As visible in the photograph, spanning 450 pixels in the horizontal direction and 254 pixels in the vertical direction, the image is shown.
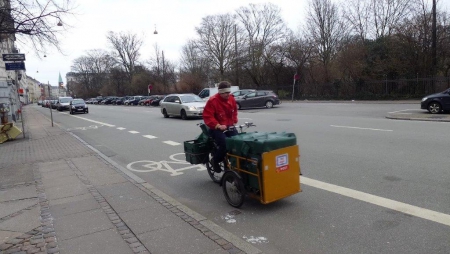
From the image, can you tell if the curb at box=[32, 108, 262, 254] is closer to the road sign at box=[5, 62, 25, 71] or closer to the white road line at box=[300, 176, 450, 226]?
the white road line at box=[300, 176, 450, 226]

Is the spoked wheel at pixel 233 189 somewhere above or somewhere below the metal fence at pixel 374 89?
below

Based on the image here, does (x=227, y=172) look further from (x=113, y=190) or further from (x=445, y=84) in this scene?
(x=445, y=84)

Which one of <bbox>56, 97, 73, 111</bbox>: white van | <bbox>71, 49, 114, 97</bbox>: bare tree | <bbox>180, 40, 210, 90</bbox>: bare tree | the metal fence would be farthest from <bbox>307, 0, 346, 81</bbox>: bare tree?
<bbox>71, 49, 114, 97</bbox>: bare tree

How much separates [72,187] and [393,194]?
544 centimetres

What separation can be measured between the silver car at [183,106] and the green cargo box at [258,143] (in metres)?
14.9

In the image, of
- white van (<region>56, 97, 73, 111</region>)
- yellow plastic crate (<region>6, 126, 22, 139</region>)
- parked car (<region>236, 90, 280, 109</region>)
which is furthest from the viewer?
white van (<region>56, 97, 73, 111</region>)

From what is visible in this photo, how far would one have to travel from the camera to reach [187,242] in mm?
3775

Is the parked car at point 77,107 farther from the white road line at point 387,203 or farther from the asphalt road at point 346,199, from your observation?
the white road line at point 387,203

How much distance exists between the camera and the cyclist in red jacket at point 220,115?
5.20 m

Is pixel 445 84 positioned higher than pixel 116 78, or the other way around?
pixel 116 78

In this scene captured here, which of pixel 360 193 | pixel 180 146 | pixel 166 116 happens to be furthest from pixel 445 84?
pixel 360 193

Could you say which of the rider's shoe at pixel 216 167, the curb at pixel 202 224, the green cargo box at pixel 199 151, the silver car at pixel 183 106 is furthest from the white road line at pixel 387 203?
the silver car at pixel 183 106

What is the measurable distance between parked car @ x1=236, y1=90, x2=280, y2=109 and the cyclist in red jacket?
2144cm

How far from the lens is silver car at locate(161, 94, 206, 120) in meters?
19.8
